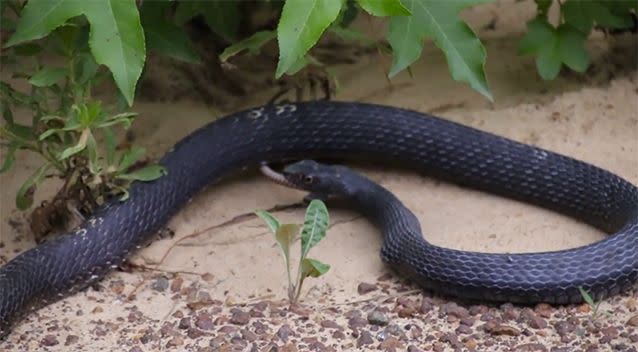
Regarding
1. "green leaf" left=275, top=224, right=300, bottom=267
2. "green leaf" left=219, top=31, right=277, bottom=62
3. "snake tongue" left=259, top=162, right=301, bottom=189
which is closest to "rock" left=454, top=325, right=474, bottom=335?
"green leaf" left=275, top=224, right=300, bottom=267

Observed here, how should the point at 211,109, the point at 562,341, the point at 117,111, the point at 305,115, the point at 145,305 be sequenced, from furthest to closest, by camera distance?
the point at 211,109, the point at 305,115, the point at 117,111, the point at 145,305, the point at 562,341

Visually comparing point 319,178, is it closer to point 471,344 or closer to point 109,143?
point 109,143

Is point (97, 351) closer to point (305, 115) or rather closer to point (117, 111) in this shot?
point (117, 111)

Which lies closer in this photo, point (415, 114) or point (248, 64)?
point (415, 114)

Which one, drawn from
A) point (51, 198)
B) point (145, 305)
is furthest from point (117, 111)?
point (145, 305)

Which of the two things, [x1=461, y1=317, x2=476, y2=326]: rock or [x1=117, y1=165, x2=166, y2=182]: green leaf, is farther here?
[x1=117, y1=165, x2=166, y2=182]: green leaf

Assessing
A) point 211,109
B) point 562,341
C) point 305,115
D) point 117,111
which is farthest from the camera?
point 211,109

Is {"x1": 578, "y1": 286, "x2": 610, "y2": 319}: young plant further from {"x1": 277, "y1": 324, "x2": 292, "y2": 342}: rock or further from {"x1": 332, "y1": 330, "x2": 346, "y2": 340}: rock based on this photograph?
{"x1": 277, "y1": 324, "x2": 292, "y2": 342}: rock

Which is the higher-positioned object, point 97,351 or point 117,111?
point 117,111
